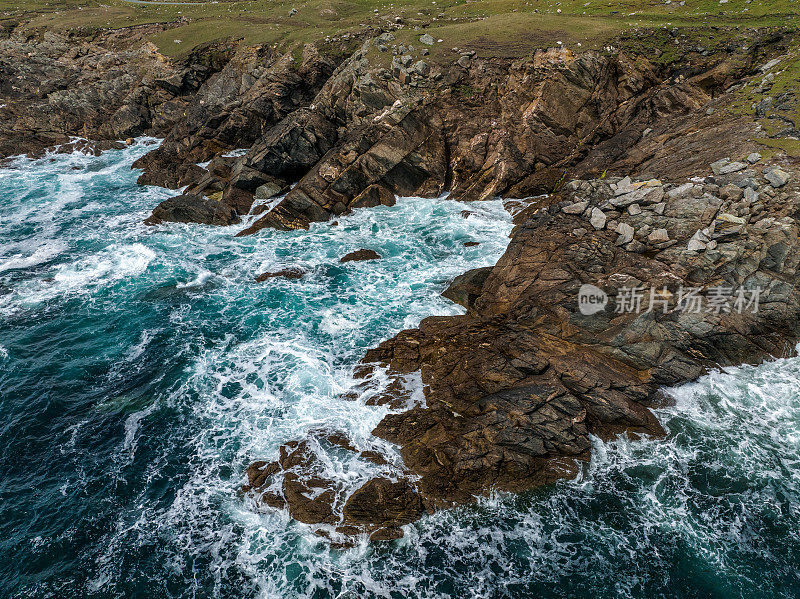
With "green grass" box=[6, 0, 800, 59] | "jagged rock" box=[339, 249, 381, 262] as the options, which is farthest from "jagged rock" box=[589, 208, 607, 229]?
"green grass" box=[6, 0, 800, 59]

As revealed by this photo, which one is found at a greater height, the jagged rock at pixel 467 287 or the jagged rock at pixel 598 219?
the jagged rock at pixel 598 219

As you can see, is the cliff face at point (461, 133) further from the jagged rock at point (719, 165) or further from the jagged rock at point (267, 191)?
the jagged rock at point (719, 165)

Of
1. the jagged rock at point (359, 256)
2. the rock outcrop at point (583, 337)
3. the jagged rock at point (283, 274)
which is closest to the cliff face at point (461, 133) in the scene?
the jagged rock at point (359, 256)

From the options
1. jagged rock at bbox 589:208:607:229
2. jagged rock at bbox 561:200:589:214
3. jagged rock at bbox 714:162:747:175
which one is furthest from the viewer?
jagged rock at bbox 561:200:589:214

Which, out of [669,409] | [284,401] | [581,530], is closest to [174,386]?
[284,401]

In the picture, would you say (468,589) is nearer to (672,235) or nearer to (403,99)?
(672,235)

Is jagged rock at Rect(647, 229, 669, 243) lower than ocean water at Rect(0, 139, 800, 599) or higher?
higher

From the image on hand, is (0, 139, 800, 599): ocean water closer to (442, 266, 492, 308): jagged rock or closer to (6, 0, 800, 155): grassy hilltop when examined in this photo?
(442, 266, 492, 308): jagged rock
